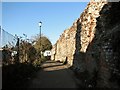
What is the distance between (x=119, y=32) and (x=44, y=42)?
56831 millimetres

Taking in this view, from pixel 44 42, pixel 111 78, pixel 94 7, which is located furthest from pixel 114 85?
pixel 44 42

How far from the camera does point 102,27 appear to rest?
11742 millimetres

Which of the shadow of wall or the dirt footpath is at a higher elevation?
the shadow of wall

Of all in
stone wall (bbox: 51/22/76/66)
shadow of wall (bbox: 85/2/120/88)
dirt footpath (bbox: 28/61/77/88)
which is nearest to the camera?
shadow of wall (bbox: 85/2/120/88)

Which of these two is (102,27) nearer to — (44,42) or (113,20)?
(113,20)

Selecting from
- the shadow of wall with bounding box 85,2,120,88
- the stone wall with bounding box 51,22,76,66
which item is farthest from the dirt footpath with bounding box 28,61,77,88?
the stone wall with bounding box 51,22,76,66

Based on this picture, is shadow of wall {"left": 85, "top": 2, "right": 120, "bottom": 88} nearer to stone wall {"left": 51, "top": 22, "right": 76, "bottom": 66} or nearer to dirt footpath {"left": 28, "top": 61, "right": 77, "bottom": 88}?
dirt footpath {"left": 28, "top": 61, "right": 77, "bottom": 88}

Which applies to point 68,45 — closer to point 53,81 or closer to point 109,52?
point 53,81

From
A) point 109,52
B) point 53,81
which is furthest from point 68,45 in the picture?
point 109,52

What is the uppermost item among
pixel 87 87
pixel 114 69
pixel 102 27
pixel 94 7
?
pixel 94 7

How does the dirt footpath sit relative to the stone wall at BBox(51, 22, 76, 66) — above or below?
below

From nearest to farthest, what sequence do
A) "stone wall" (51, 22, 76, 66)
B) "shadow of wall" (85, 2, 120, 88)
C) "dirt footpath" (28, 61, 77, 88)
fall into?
1. "shadow of wall" (85, 2, 120, 88)
2. "dirt footpath" (28, 61, 77, 88)
3. "stone wall" (51, 22, 76, 66)

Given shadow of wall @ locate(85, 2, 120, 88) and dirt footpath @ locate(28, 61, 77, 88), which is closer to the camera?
shadow of wall @ locate(85, 2, 120, 88)

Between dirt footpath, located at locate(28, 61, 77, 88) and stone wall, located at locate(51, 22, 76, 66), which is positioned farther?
stone wall, located at locate(51, 22, 76, 66)
